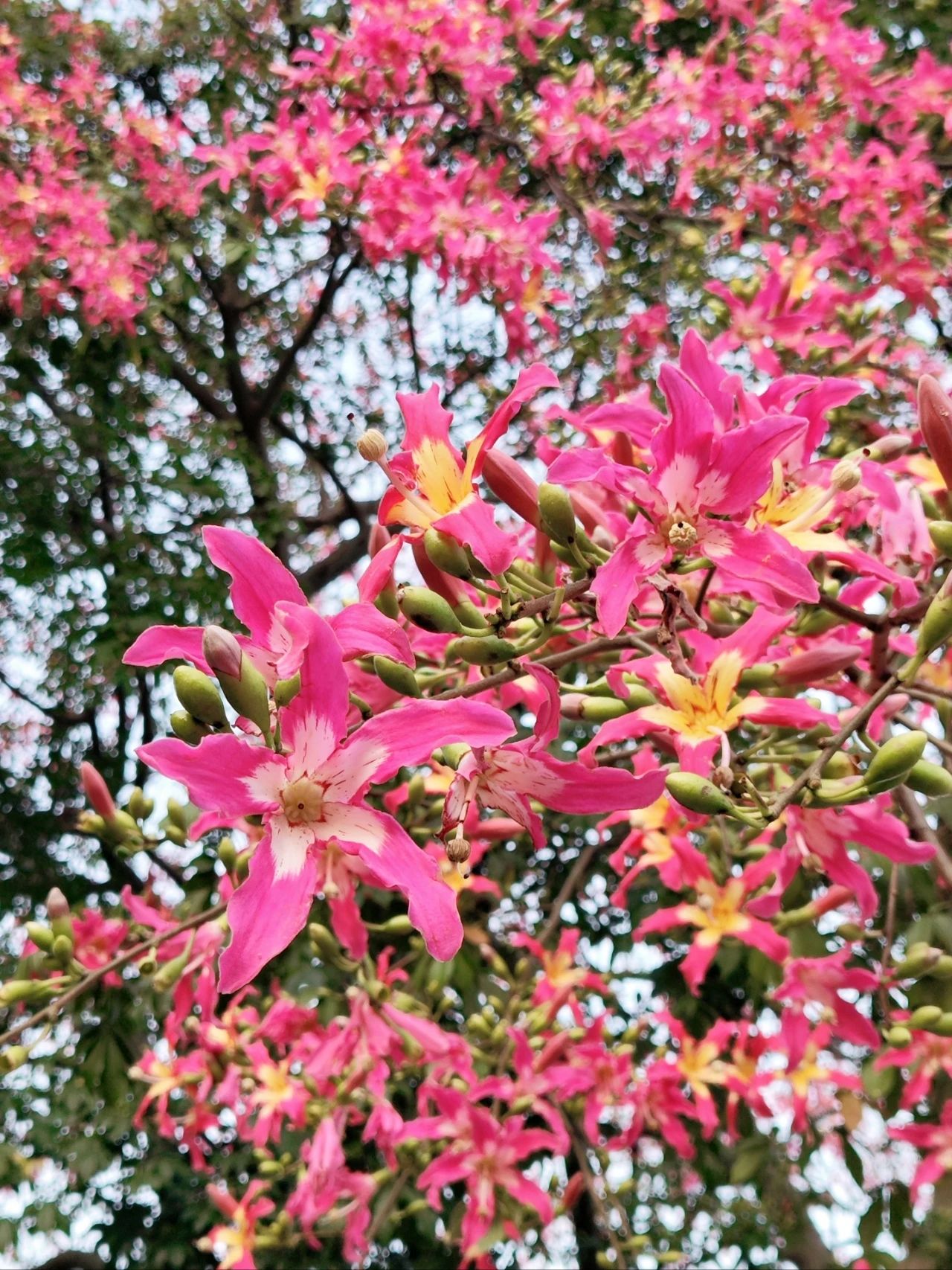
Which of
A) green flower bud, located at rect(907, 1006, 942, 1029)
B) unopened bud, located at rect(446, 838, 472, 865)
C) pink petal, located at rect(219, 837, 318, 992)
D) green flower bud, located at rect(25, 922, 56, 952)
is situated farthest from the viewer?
green flower bud, located at rect(25, 922, 56, 952)

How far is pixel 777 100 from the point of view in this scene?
11.2ft

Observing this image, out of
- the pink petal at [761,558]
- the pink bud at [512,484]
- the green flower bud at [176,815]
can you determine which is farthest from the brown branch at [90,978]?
the pink petal at [761,558]

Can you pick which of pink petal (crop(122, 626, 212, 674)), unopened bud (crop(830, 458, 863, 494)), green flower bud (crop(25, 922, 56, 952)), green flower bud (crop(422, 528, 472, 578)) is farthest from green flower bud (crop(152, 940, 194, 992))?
unopened bud (crop(830, 458, 863, 494))

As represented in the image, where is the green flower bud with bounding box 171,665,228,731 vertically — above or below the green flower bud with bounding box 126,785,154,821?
above

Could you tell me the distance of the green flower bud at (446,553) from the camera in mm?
872

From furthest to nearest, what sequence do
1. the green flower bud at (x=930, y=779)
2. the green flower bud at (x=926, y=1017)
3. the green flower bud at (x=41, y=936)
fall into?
1. the green flower bud at (x=41, y=936)
2. the green flower bud at (x=926, y=1017)
3. the green flower bud at (x=930, y=779)

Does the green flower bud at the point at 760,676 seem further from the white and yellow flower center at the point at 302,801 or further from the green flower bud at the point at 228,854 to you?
the green flower bud at the point at 228,854

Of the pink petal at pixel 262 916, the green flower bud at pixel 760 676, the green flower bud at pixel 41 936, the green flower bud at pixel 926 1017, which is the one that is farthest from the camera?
the green flower bud at pixel 41 936

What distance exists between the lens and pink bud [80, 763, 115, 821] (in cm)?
143

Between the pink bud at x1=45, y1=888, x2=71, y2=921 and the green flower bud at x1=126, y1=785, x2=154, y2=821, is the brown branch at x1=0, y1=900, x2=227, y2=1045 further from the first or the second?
the green flower bud at x1=126, y1=785, x2=154, y2=821

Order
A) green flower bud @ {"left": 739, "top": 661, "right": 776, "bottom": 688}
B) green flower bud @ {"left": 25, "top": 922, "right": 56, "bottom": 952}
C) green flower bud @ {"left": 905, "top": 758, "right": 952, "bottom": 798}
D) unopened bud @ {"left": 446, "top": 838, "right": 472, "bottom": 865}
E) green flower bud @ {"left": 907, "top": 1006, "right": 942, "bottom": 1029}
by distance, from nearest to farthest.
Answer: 1. unopened bud @ {"left": 446, "top": 838, "right": 472, "bottom": 865}
2. green flower bud @ {"left": 905, "top": 758, "right": 952, "bottom": 798}
3. green flower bud @ {"left": 739, "top": 661, "right": 776, "bottom": 688}
4. green flower bud @ {"left": 907, "top": 1006, "right": 942, "bottom": 1029}
5. green flower bud @ {"left": 25, "top": 922, "right": 56, "bottom": 952}

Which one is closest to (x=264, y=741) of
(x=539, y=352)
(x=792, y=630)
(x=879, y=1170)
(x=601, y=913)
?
(x=792, y=630)

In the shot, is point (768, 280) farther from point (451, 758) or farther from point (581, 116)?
point (451, 758)

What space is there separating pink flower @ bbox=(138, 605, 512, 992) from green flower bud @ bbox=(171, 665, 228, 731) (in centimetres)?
4
